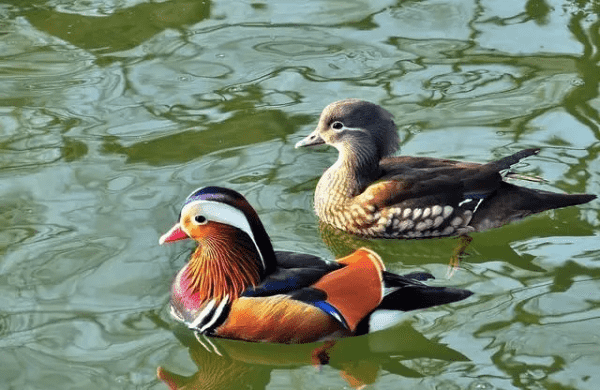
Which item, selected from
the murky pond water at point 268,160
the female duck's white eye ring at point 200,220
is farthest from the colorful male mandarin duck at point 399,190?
the female duck's white eye ring at point 200,220

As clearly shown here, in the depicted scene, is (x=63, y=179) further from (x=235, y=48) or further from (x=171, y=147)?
(x=235, y=48)

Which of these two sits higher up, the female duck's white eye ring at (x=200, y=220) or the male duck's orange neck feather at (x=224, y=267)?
the female duck's white eye ring at (x=200, y=220)

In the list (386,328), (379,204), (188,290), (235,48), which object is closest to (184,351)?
(188,290)

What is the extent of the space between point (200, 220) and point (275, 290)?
1.62ft

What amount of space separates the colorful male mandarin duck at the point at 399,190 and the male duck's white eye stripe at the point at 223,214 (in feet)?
3.82

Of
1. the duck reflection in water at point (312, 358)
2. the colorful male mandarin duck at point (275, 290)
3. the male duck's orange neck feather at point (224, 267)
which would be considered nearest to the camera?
the duck reflection in water at point (312, 358)

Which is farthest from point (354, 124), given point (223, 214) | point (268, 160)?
point (223, 214)

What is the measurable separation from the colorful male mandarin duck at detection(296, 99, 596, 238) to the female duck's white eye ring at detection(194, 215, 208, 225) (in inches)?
48.3

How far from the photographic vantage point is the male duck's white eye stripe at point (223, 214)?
6055 millimetres

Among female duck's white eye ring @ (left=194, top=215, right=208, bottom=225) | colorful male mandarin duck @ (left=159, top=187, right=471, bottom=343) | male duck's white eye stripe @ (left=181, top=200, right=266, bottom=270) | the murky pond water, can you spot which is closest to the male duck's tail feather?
colorful male mandarin duck @ (left=159, top=187, right=471, bottom=343)

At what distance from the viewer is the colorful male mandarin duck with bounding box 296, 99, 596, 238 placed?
22.9 ft

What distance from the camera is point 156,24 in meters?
9.11

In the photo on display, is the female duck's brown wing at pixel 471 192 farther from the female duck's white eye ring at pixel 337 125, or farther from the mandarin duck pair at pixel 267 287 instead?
the female duck's white eye ring at pixel 337 125

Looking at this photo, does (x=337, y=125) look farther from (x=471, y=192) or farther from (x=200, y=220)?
(x=200, y=220)
